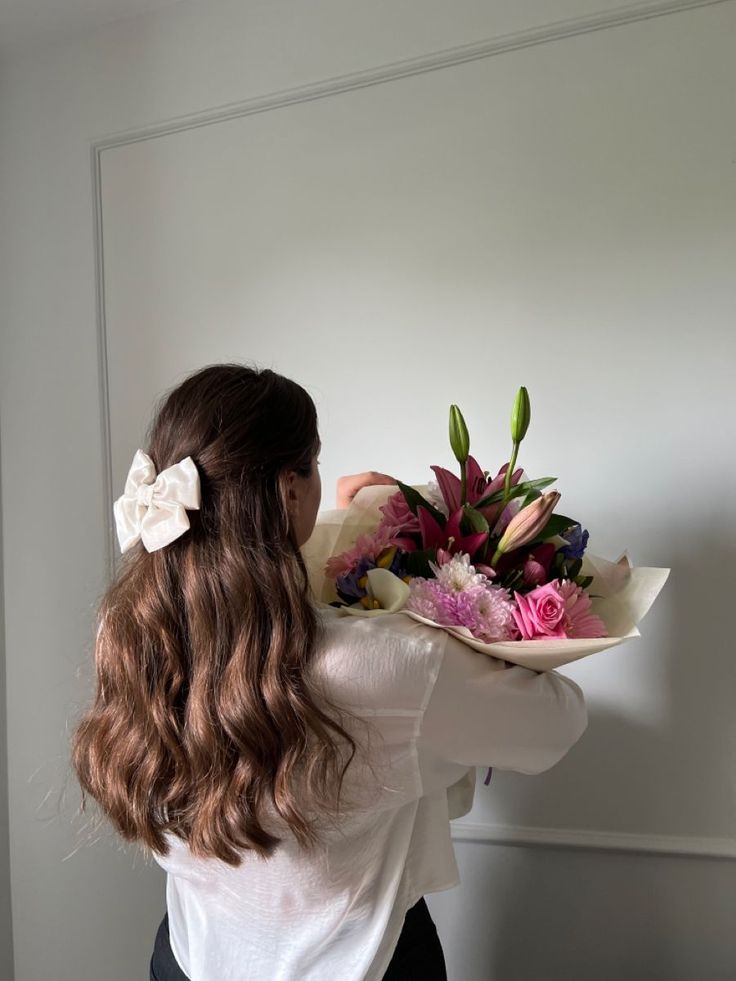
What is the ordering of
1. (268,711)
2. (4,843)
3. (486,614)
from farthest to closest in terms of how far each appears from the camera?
(4,843), (486,614), (268,711)

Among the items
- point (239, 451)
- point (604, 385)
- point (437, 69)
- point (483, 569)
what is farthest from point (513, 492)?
point (437, 69)

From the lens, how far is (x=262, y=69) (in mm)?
1756

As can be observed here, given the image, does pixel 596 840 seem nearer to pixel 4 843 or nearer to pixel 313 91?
pixel 4 843

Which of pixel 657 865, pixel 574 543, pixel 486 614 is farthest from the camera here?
pixel 657 865

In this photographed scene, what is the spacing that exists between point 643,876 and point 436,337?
1.06 meters

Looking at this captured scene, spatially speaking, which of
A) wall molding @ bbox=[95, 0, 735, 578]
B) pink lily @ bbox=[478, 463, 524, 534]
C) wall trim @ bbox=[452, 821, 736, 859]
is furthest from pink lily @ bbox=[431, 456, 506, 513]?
wall molding @ bbox=[95, 0, 735, 578]

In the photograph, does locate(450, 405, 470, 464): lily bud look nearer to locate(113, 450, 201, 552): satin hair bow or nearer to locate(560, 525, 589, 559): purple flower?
locate(560, 525, 589, 559): purple flower

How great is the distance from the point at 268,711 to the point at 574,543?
47 centimetres

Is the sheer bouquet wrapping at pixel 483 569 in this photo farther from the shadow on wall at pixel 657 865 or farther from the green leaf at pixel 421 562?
the shadow on wall at pixel 657 865

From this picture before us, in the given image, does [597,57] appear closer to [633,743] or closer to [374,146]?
[374,146]

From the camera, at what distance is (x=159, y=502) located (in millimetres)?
888

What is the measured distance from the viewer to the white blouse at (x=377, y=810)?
897 mm

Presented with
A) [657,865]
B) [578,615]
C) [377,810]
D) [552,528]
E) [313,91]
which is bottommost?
[657,865]

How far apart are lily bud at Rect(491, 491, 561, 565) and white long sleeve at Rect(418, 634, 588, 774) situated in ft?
0.46
